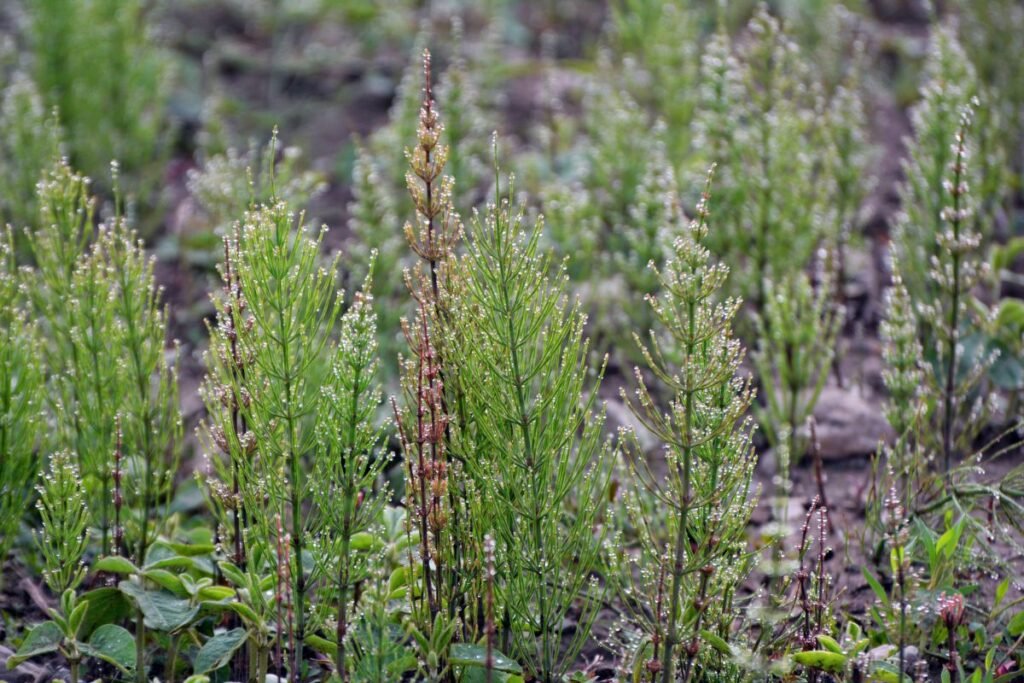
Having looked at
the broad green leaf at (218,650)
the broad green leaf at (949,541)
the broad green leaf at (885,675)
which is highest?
the broad green leaf at (949,541)

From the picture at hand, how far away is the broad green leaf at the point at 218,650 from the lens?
2.69 meters

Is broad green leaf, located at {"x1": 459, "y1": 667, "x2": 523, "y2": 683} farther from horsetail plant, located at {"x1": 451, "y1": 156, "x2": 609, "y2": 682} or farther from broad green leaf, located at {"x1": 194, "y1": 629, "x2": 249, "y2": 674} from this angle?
broad green leaf, located at {"x1": 194, "y1": 629, "x2": 249, "y2": 674}

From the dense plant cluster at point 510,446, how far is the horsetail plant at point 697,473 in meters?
0.01

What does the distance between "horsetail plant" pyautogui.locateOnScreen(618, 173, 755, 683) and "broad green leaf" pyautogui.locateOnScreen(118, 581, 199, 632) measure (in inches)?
43.8

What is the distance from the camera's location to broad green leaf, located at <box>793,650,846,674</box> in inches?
101

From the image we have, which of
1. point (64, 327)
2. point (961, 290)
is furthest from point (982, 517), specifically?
point (64, 327)

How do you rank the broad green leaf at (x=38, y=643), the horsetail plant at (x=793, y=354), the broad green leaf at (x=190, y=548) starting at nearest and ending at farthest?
the broad green leaf at (x=38, y=643), the broad green leaf at (x=190, y=548), the horsetail plant at (x=793, y=354)

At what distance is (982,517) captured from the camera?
3.28 meters

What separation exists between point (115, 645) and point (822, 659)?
168cm

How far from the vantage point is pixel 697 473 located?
258 cm

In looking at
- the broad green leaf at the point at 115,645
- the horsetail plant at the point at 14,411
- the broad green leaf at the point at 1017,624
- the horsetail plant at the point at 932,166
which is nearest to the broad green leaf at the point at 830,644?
the broad green leaf at the point at 1017,624

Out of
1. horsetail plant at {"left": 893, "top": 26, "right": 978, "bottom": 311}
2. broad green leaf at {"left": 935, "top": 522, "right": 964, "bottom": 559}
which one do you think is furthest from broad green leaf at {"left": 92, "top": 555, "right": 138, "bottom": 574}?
horsetail plant at {"left": 893, "top": 26, "right": 978, "bottom": 311}

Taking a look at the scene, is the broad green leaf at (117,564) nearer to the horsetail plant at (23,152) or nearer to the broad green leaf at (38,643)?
the broad green leaf at (38,643)

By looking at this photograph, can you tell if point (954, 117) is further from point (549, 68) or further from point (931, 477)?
point (549, 68)
